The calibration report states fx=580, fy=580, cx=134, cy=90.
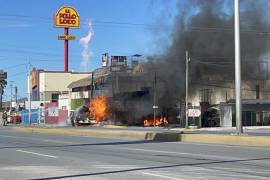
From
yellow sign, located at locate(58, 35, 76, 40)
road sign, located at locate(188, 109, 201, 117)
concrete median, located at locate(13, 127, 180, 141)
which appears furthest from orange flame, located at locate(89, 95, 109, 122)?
yellow sign, located at locate(58, 35, 76, 40)

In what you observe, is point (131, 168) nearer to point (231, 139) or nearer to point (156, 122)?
point (231, 139)

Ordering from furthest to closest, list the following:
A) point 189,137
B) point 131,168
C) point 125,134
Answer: point 125,134
point 189,137
point 131,168

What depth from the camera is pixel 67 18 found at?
354 ft

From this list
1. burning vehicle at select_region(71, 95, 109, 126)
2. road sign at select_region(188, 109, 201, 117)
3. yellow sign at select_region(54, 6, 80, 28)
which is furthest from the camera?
yellow sign at select_region(54, 6, 80, 28)

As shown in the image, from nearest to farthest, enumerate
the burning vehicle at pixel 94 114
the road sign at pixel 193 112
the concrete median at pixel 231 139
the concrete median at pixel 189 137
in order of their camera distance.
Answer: the concrete median at pixel 231 139, the concrete median at pixel 189 137, the road sign at pixel 193 112, the burning vehicle at pixel 94 114

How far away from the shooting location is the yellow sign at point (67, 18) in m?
107

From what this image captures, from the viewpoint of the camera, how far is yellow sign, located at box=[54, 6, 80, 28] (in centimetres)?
10681

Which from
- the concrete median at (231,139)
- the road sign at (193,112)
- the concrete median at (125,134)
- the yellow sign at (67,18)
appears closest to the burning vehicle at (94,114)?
the road sign at (193,112)

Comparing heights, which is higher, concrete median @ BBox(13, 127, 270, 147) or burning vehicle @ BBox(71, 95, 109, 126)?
burning vehicle @ BBox(71, 95, 109, 126)

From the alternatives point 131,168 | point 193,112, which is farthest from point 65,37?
point 131,168

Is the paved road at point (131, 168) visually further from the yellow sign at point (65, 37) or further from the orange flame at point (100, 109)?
the yellow sign at point (65, 37)

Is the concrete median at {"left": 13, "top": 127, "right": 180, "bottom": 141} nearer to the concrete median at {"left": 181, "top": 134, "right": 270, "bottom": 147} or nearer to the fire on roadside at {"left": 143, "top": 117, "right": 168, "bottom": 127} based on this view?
the concrete median at {"left": 181, "top": 134, "right": 270, "bottom": 147}

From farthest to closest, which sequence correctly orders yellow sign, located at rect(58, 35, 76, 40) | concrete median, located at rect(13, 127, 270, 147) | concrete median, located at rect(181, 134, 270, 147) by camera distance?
yellow sign, located at rect(58, 35, 76, 40) < concrete median, located at rect(13, 127, 270, 147) < concrete median, located at rect(181, 134, 270, 147)

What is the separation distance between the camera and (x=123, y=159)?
18.0 meters
